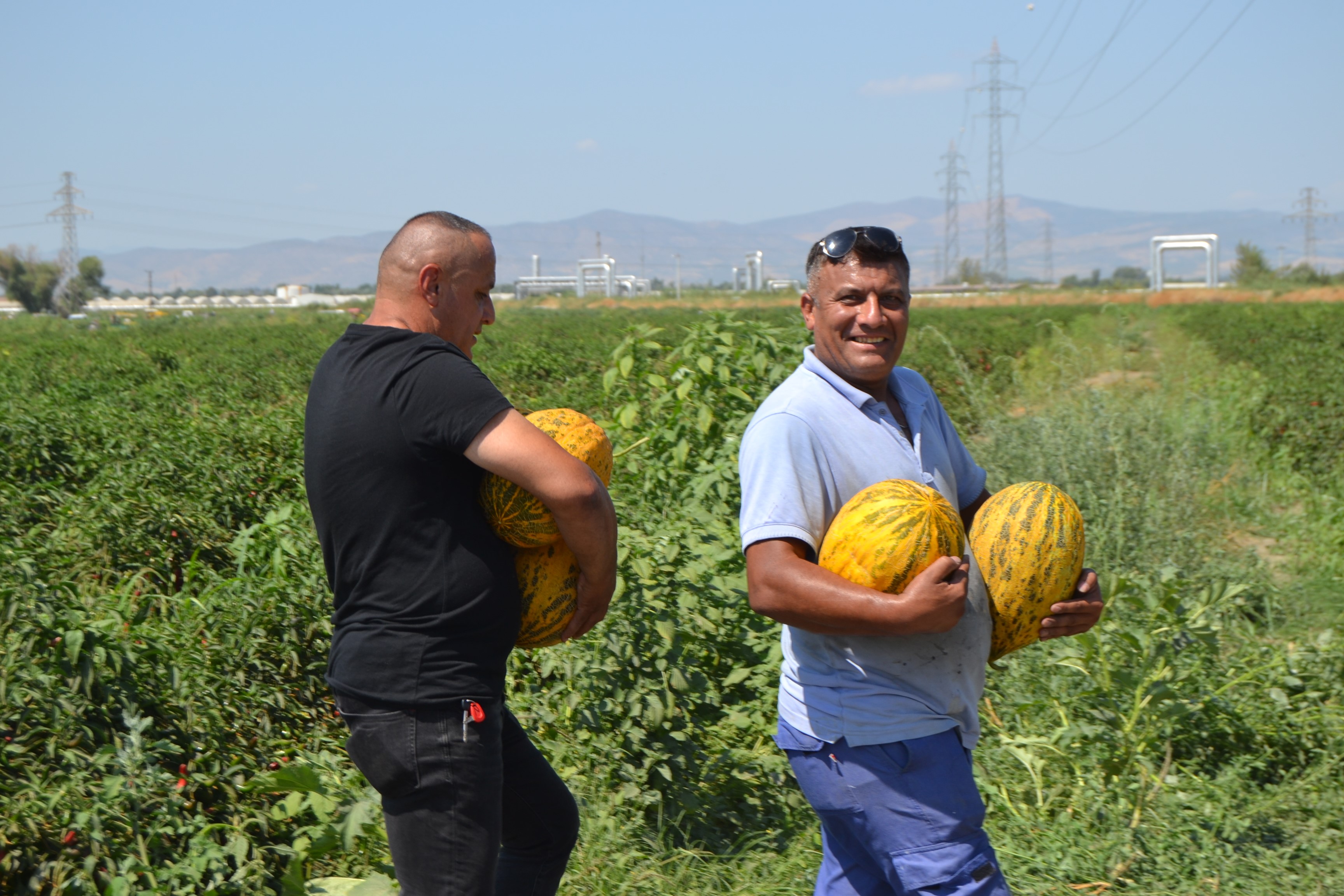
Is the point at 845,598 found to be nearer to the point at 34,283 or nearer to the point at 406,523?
the point at 406,523

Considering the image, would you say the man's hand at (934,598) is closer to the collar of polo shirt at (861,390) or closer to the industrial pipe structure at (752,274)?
the collar of polo shirt at (861,390)

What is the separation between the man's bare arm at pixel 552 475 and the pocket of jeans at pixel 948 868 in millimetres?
836

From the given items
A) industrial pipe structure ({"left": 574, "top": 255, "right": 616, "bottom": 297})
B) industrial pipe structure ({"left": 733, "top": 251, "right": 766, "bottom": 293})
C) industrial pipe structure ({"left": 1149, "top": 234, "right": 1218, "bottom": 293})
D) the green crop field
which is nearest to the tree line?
industrial pipe structure ({"left": 574, "top": 255, "right": 616, "bottom": 297})

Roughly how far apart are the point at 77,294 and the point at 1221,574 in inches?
3881

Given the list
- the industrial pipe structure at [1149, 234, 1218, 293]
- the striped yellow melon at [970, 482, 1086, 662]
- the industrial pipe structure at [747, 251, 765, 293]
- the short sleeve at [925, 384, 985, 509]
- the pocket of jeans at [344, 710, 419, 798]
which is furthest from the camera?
the industrial pipe structure at [747, 251, 765, 293]

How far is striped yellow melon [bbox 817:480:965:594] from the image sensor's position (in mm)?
1992

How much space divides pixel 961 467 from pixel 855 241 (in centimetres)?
63

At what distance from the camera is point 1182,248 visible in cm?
7075

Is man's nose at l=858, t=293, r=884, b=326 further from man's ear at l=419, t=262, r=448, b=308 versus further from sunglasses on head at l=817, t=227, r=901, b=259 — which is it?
man's ear at l=419, t=262, r=448, b=308

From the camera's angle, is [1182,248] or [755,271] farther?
[755,271]

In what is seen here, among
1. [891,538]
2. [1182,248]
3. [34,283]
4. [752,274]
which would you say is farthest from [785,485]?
[34,283]

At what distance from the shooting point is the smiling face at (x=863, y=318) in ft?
7.47

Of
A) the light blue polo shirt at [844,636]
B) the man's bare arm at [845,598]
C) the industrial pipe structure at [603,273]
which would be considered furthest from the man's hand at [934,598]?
the industrial pipe structure at [603,273]

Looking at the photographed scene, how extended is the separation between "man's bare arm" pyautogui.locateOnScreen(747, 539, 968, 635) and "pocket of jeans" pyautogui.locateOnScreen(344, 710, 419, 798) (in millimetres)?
714
